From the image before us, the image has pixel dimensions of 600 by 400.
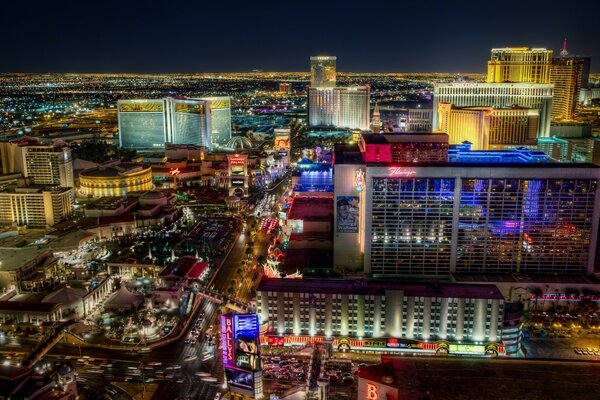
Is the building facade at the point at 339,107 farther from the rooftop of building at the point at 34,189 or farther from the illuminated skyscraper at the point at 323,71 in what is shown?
the rooftop of building at the point at 34,189

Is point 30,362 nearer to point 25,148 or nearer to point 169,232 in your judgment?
point 169,232

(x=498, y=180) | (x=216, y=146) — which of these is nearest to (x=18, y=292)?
(x=498, y=180)

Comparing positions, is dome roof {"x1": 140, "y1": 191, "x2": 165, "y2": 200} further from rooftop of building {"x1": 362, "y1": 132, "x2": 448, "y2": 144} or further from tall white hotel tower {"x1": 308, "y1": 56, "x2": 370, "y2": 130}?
tall white hotel tower {"x1": 308, "y1": 56, "x2": 370, "y2": 130}

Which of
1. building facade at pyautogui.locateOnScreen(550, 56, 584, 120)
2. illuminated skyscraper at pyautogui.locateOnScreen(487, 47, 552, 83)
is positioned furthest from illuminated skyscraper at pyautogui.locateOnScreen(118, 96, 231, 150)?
building facade at pyautogui.locateOnScreen(550, 56, 584, 120)

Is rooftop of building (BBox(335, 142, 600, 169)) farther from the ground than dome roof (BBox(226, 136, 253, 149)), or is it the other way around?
rooftop of building (BBox(335, 142, 600, 169))

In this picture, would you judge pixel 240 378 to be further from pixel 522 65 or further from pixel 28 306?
pixel 522 65

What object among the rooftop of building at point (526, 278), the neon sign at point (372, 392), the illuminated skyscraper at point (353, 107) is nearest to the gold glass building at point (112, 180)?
the rooftop of building at point (526, 278)
